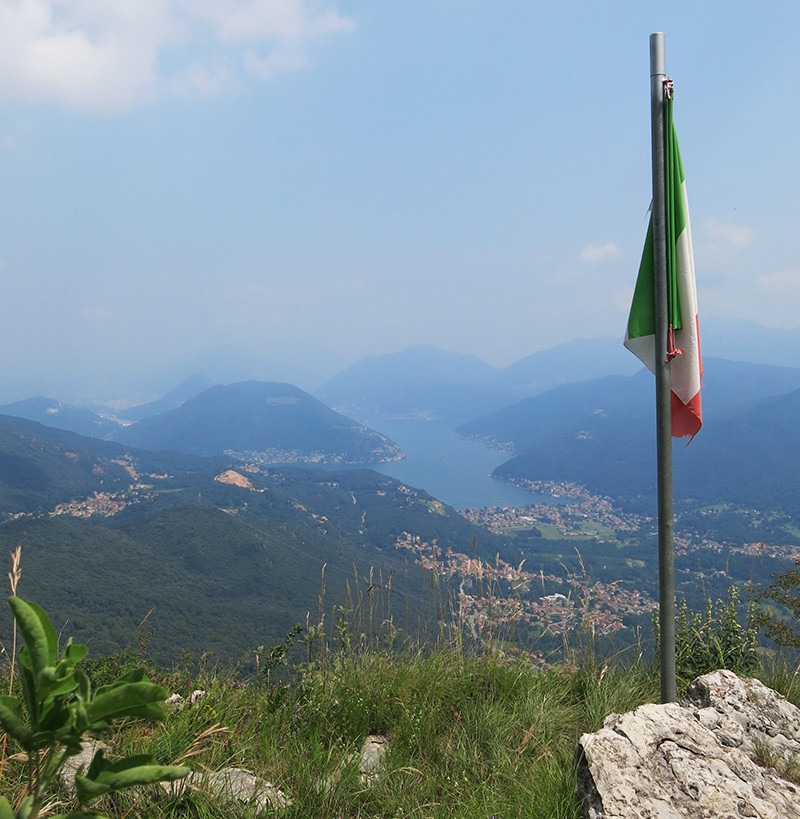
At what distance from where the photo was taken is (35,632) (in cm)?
100

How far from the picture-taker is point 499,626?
4.41 metres

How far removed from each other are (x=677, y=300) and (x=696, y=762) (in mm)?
2555

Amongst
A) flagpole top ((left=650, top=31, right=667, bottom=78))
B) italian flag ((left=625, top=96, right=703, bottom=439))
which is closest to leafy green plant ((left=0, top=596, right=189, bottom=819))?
italian flag ((left=625, top=96, right=703, bottom=439))

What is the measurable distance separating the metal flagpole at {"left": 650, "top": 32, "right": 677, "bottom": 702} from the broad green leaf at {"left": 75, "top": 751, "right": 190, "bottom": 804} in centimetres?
311

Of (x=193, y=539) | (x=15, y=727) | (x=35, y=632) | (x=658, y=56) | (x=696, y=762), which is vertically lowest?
(x=193, y=539)

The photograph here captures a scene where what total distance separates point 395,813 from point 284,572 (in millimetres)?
67259

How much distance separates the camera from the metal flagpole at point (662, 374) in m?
3.33

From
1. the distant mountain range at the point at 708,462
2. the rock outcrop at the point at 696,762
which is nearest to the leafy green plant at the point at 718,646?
the rock outcrop at the point at 696,762

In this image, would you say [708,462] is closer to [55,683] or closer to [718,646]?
[718,646]

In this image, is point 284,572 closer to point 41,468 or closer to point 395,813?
point 395,813

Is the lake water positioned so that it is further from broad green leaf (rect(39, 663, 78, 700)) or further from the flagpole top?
broad green leaf (rect(39, 663, 78, 700))

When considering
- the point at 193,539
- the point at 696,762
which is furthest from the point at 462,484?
the point at 696,762

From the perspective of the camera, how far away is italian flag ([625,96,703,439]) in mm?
3393

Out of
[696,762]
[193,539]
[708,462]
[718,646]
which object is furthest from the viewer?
[708,462]
